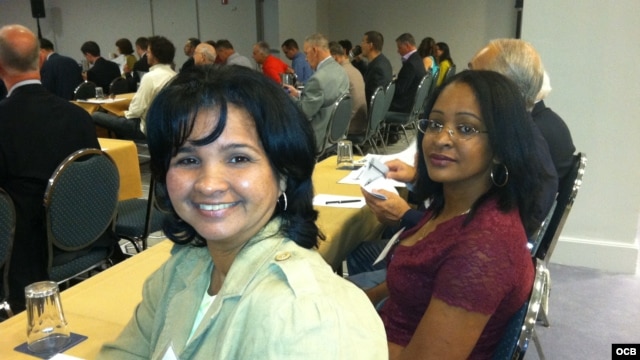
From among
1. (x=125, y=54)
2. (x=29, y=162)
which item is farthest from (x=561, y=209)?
(x=125, y=54)

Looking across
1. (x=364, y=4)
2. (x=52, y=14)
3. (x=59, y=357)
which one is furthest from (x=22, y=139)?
(x=52, y=14)

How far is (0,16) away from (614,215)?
45.8 feet

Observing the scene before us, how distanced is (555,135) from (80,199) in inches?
80.3

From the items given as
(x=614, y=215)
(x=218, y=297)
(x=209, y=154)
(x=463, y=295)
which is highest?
(x=209, y=154)

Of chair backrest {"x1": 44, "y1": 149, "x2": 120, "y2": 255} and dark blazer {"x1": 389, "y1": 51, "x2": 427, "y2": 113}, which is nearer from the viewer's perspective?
chair backrest {"x1": 44, "y1": 149, "x2": 120, "y2": 255}

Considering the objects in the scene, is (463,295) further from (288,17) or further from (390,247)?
(288,17)

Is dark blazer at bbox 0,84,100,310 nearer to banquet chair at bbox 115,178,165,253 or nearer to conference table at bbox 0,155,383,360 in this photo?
banquet chair at bbox 115,178,165,253

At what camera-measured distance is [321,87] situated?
18.1ft

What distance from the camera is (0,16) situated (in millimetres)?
13055

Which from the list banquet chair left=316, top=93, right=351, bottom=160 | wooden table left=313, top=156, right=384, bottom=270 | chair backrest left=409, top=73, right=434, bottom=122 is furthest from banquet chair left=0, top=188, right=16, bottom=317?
chair backrest left=409, top=73, right=434, bottom=122

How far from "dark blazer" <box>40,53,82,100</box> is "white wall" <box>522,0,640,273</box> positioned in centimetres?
572

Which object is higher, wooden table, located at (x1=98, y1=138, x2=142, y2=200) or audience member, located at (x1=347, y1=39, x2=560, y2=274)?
audience member, located at (x1=347, y1=39, x2=560, y2=274)

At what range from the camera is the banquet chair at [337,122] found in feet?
16.3

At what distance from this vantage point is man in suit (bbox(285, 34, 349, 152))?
17.9 ft
